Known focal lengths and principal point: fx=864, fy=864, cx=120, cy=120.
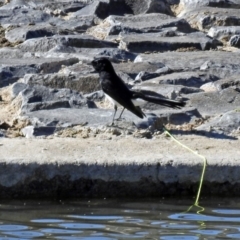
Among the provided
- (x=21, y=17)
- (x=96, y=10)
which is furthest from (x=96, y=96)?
(x=96, y=10)

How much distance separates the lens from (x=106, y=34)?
1136cm

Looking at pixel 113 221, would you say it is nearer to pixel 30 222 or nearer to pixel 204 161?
pixel 30 222

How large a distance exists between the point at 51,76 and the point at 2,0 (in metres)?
4.48

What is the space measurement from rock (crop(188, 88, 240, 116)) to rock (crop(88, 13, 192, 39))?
279 cm

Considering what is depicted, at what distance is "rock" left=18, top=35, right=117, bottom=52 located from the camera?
34.3 feet

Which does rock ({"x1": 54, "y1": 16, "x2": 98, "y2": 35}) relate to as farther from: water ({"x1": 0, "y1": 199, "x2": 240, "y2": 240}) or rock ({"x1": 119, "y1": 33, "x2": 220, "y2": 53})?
water ({"x1": 0, "y1": 199, "x2": 240, "y2": 240})

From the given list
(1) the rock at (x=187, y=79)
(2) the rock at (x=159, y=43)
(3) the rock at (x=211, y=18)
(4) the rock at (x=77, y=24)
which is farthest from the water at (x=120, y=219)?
(3) the rock at (x=211, y=18)

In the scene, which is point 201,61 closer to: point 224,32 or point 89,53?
point 89,53

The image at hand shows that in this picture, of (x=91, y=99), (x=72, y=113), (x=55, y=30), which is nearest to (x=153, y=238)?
(x=72, y=113)

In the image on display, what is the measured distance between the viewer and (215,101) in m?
8.58

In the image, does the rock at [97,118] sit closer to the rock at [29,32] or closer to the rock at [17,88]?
the rock at [17,88]

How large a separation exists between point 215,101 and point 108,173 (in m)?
2.66

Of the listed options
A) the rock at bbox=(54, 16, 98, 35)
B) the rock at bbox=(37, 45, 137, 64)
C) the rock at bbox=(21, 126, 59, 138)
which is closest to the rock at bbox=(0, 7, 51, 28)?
the rock at bbox=(54, 16, 98, 35)

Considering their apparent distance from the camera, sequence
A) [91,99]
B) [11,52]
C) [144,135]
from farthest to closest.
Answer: [11,52], [91,99], [144,135]
